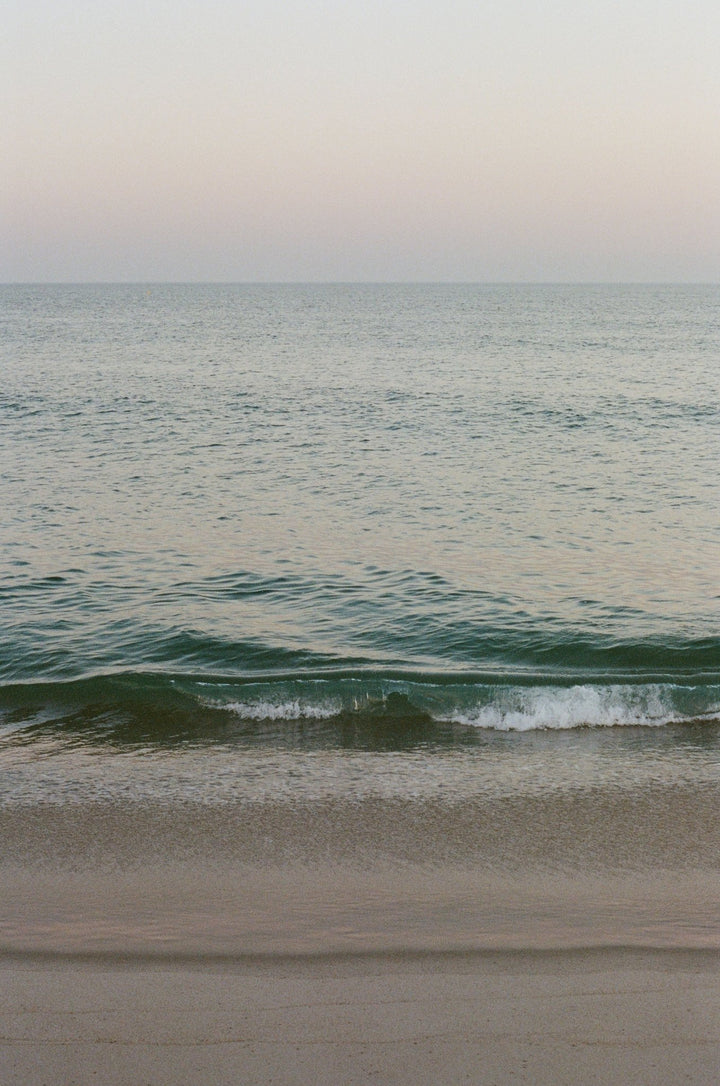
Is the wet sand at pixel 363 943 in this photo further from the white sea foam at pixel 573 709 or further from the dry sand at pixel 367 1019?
the white sea foam at pixel 573 709

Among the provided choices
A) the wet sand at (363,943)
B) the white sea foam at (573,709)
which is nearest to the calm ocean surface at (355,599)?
the white sea foam at (573,709)

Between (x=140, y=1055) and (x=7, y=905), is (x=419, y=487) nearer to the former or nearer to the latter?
(x=7, y=905)

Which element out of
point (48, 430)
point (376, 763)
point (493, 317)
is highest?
point (493, 317)

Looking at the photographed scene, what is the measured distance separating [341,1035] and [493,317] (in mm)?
102903

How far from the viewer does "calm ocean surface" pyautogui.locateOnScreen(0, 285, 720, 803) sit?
8.66 meters

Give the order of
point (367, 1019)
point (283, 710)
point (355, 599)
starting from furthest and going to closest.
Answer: point (355, 599), point (283, 710), point (367, 1019)

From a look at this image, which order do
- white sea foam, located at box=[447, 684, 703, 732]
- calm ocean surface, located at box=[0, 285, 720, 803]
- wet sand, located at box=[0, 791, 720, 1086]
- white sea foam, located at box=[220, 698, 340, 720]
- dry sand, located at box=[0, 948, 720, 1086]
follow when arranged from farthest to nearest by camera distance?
white sea foam, located at box=[220, 698, 340, 720] < white sea foam, located at box=[447, 684, 703, 732] < calm ocean surface, located at box=[0, 285, 720, 803] < wet sand, located at box=[0, 791, 720, 1086] < dry sand, located at box=[0, 948, 720, 1086]

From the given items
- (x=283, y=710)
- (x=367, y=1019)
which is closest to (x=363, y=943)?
(x=367, y=1019)

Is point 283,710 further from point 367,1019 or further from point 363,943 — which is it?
point 367,1019

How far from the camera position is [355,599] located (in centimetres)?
1335

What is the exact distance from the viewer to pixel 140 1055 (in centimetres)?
436

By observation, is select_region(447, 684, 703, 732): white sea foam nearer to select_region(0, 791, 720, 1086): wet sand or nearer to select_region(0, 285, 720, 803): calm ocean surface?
select_region(0, 285, 720, 803): calm ocean surface

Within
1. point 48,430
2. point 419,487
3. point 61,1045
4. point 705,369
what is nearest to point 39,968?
point 61,1045

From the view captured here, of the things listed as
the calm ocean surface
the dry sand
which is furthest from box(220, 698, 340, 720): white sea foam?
the dry sand
